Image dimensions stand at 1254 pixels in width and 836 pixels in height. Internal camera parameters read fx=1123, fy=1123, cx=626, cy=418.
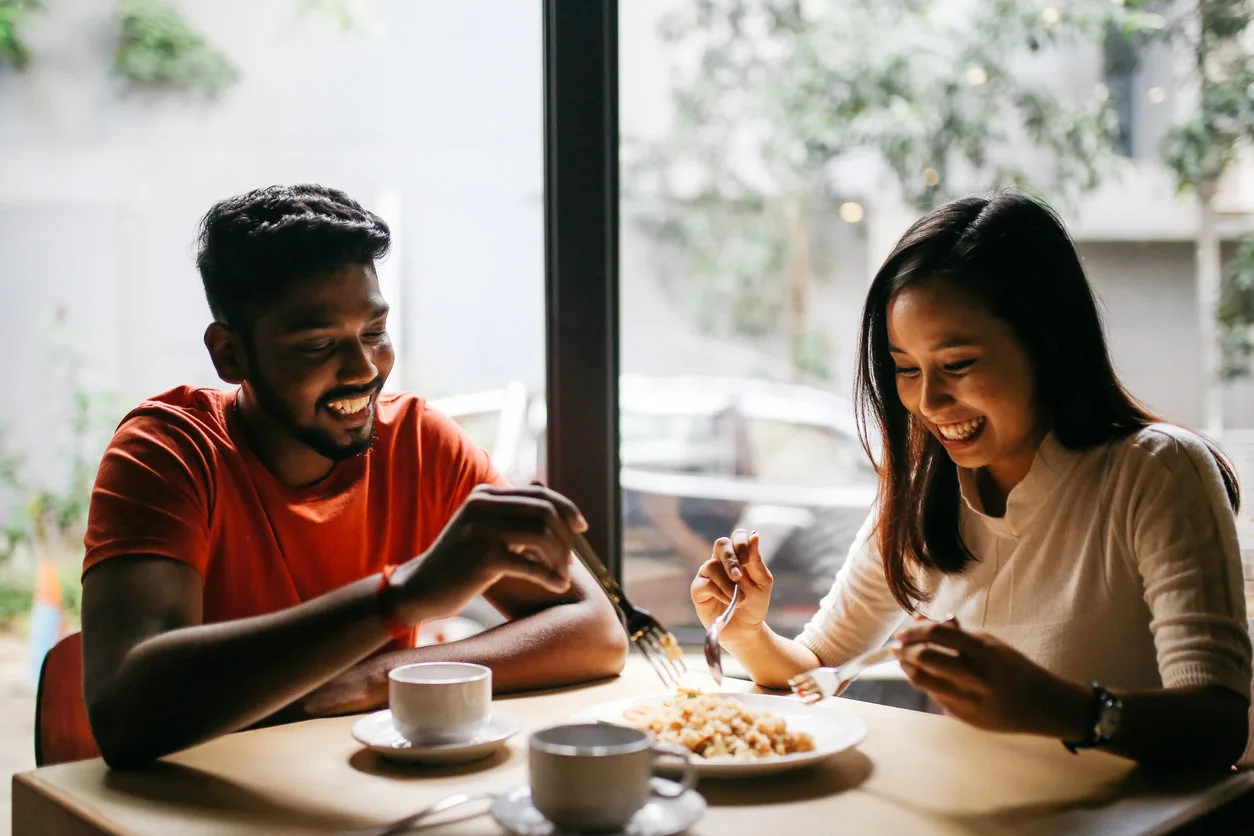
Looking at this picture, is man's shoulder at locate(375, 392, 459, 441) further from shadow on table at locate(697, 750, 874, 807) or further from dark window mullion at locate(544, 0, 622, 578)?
shadow on table at locate(697, 750, 874, 807)

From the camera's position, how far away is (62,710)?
154 centimetres

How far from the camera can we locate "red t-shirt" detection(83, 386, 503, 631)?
1435 millimetres

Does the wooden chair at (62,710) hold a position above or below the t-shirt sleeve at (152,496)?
below

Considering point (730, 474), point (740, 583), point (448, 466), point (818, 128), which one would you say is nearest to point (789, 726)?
point (740, 583)

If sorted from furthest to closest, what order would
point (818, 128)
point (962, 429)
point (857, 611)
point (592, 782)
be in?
point (818, 128), point (857, 611), point (962, 429), point (592, 782)

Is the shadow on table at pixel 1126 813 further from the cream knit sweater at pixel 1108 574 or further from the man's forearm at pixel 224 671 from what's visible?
the man's forearm at pixel 224 671

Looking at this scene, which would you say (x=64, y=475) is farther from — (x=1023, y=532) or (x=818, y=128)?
(x=1023, y=532)

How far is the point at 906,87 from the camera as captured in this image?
2.39 metres

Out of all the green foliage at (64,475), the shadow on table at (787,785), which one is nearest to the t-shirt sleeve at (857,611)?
the shadow on table at (787,785)

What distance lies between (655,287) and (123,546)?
50.9 inches

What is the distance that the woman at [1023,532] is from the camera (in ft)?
3.99

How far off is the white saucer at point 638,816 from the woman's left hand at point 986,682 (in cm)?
30

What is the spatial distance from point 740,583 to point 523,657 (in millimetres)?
340

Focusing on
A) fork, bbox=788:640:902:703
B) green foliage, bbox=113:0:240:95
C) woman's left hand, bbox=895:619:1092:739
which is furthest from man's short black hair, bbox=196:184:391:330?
woman's left hand, bbox=895:619:1092:739
